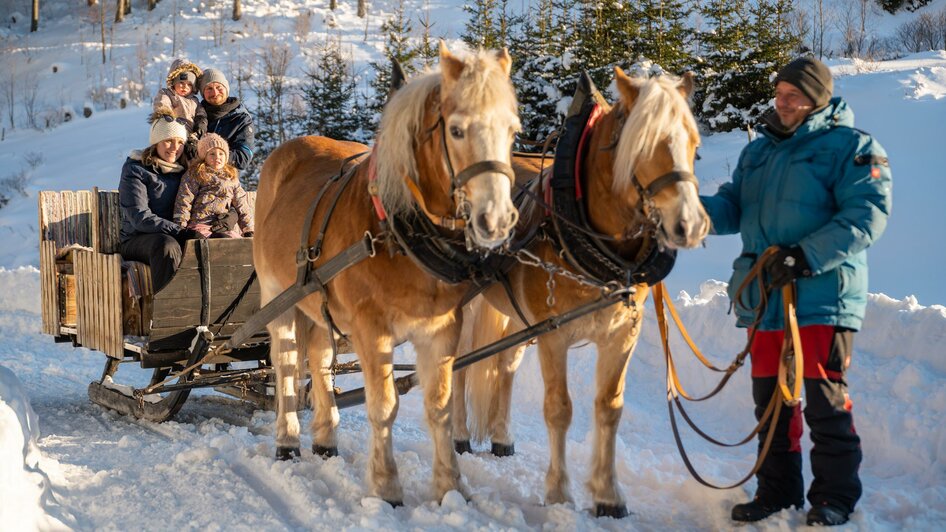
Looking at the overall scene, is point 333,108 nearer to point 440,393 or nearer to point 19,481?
point 440,393

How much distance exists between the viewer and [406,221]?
11.9 ft

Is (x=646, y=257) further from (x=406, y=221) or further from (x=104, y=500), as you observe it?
(x=104, y=500)

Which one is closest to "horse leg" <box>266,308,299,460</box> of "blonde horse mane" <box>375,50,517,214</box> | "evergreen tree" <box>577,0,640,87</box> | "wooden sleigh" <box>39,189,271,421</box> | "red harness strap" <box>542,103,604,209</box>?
"wooden sleigh" <box>39,189,271,421</box>

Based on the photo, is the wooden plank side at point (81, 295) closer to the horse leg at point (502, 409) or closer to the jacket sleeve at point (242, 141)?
the jacket sleeve at point (242, 141)

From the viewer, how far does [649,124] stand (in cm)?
323

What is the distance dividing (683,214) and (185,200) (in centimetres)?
371

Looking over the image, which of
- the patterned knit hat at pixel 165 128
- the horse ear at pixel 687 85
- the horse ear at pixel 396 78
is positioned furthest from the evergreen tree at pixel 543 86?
the horse ear at pixel 687 85

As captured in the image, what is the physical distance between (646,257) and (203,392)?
16.3ft

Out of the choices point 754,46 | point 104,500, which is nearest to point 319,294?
point 104,500

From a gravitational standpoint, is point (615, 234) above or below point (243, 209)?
above

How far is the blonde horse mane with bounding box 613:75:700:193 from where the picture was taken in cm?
323

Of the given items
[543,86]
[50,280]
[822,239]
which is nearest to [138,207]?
[50,280]

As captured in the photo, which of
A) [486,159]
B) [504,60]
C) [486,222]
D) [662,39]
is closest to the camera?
[486,222]

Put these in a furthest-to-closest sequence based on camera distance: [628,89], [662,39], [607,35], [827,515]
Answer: [607,35], [662,39], [628,89], [827,515]
